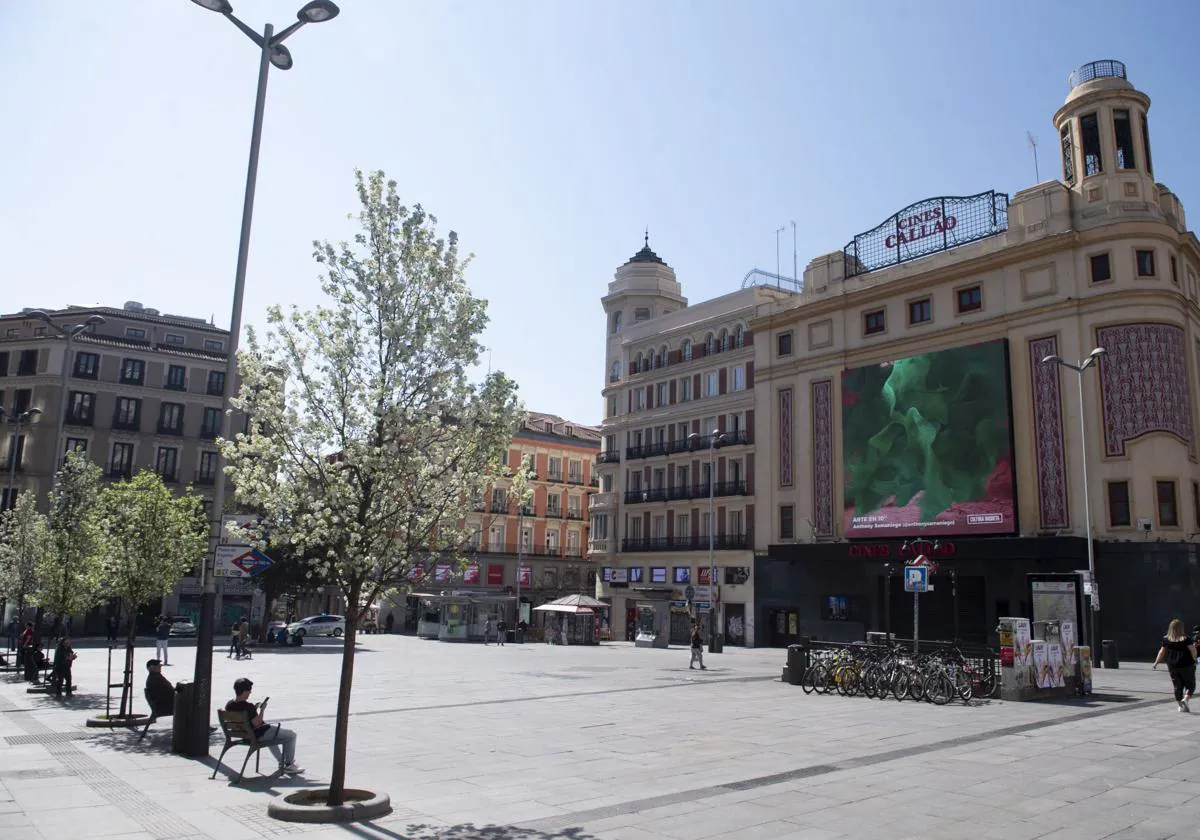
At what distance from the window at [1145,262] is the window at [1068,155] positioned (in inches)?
208

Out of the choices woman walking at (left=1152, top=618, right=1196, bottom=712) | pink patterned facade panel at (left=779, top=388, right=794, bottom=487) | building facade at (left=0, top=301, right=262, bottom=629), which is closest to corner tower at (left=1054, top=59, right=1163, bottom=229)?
pink patterned facade panel at (left=779, top=388, right=794, bottom=487)

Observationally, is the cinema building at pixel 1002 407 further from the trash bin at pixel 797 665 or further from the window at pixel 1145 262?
the trash bin at pixel 797 665

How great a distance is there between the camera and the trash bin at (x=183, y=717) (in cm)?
1281

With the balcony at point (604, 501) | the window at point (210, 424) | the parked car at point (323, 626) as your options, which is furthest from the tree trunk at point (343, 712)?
the window at point (210, 424)

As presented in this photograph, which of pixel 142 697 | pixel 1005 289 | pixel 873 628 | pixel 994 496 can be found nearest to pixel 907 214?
pixel 1005 289

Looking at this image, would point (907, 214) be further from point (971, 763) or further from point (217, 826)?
point (217, 826)

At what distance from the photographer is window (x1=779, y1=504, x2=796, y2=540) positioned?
1925 inches

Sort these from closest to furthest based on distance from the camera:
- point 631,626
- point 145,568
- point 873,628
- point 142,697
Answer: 1. point 145,568
2. point 142,697
3. point 873,628
4. point 631,626

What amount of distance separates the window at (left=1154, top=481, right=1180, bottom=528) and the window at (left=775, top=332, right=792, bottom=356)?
20019mm

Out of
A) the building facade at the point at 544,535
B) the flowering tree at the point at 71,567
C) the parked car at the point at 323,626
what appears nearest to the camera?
the flowering tree at the point at 71,567

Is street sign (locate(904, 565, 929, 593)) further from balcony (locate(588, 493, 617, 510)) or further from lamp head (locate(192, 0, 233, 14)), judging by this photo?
balcony (locate(588, 493, 617, 510))

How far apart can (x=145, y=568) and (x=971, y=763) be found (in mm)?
14377

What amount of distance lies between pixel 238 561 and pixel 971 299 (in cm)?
3797

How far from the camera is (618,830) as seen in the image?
8.59 meters
